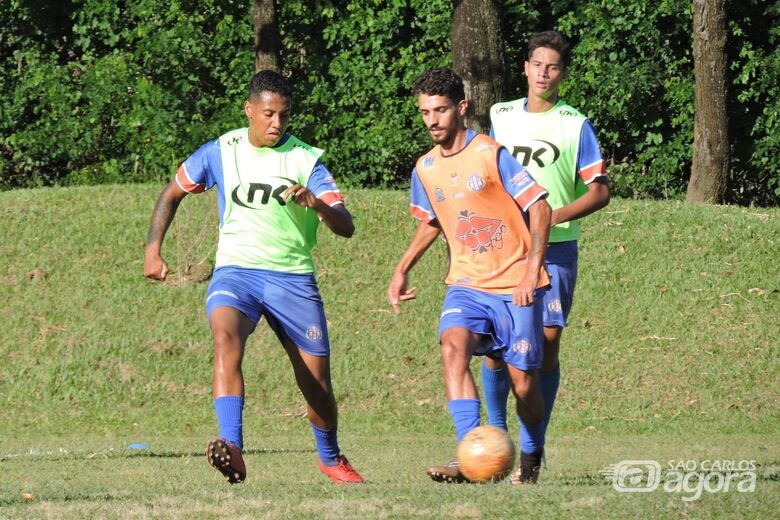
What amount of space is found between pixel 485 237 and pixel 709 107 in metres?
11.1

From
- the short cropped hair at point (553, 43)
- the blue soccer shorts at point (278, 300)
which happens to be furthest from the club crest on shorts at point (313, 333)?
the short cropped hair at point (553, 43)

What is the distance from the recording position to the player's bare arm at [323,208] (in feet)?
23.5

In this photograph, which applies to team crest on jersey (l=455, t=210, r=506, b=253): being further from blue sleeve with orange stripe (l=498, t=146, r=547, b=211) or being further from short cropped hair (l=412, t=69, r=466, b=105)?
short cropped hair (l=412, t=69, r=466, b=105)

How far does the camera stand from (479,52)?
52.4 feet

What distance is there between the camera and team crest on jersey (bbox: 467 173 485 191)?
281 inches

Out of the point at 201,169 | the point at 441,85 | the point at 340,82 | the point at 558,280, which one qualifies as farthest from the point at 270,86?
the point at 340,82

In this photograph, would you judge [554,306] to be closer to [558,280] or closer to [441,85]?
→ [558,280]

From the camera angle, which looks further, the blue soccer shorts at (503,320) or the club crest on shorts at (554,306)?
the club crest on shorts at (554,306)

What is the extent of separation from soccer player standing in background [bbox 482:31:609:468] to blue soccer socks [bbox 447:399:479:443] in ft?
3.18

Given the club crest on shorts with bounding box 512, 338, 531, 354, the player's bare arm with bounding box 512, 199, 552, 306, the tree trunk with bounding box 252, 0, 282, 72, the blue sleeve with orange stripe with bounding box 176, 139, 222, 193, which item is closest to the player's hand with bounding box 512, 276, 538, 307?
the player's bare arm with bounding box 512, 199, 552, 306

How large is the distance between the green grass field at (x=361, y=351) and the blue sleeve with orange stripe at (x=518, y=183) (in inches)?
85.5

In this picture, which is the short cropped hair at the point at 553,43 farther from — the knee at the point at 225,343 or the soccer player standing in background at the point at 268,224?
the knee at the point at 225,343

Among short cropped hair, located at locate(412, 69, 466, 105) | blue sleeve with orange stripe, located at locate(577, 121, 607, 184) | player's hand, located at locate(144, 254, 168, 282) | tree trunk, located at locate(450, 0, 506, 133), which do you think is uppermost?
tree trunk, located at locate(450, 0, 506, 133)

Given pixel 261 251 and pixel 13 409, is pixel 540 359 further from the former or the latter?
pixel 13 409
